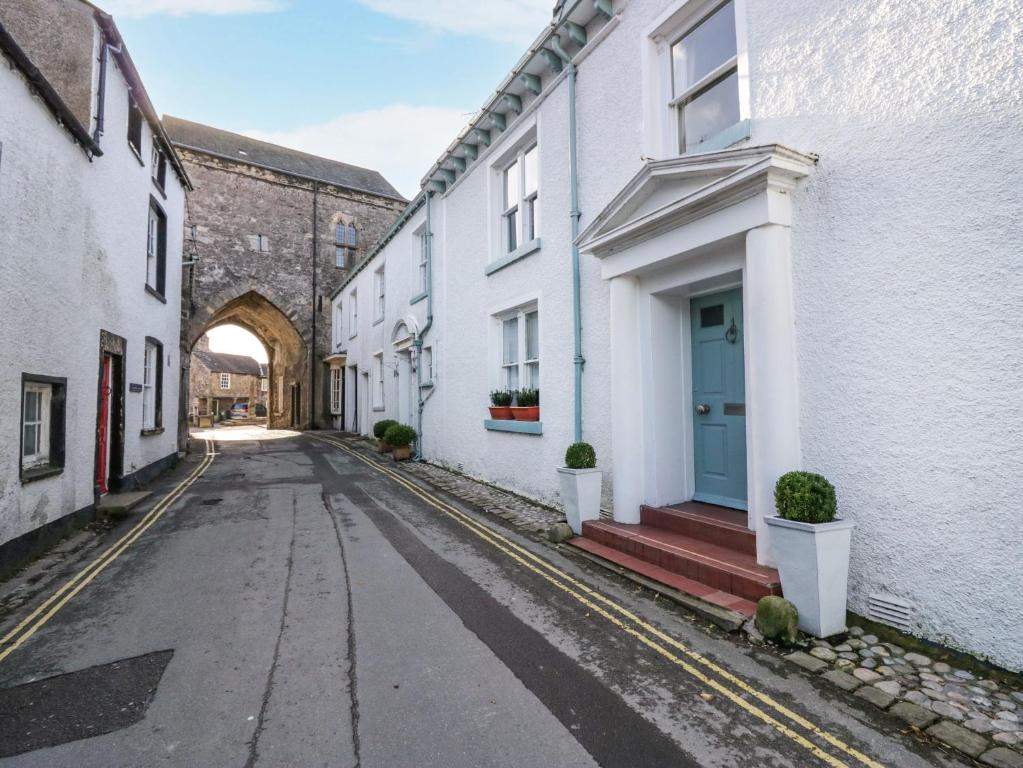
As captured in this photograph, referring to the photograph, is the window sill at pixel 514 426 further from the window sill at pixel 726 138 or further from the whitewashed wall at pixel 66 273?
the whitewashed wall at pixel 66 273

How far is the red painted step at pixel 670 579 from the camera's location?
4062 mm

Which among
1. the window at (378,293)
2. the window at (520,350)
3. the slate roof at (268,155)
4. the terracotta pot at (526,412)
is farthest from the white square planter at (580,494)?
the slate roof at (268,155)

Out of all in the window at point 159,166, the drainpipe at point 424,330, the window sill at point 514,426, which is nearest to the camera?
the window sill at point 514,426

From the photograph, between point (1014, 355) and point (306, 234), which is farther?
point (306, 234)

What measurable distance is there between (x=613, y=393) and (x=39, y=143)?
6.86 metres

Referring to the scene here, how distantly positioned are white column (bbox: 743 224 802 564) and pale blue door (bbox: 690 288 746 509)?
974 mm

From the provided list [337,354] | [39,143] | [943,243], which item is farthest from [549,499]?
[337,354]

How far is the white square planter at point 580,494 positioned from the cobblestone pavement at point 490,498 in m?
0.54

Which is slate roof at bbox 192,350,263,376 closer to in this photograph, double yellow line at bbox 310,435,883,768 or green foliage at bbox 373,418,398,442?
green foliage at bbox 373,418,398,442

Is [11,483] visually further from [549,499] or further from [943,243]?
[943,243]

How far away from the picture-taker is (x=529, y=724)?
2.85 metres

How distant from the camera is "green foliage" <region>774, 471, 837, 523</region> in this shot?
375 centimetres

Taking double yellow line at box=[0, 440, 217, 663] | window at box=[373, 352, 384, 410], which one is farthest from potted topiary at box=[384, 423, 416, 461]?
double yellow line at box=[0, 440, 217, 663]

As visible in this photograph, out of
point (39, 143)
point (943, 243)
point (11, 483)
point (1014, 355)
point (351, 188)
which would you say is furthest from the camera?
point (351, 188)
